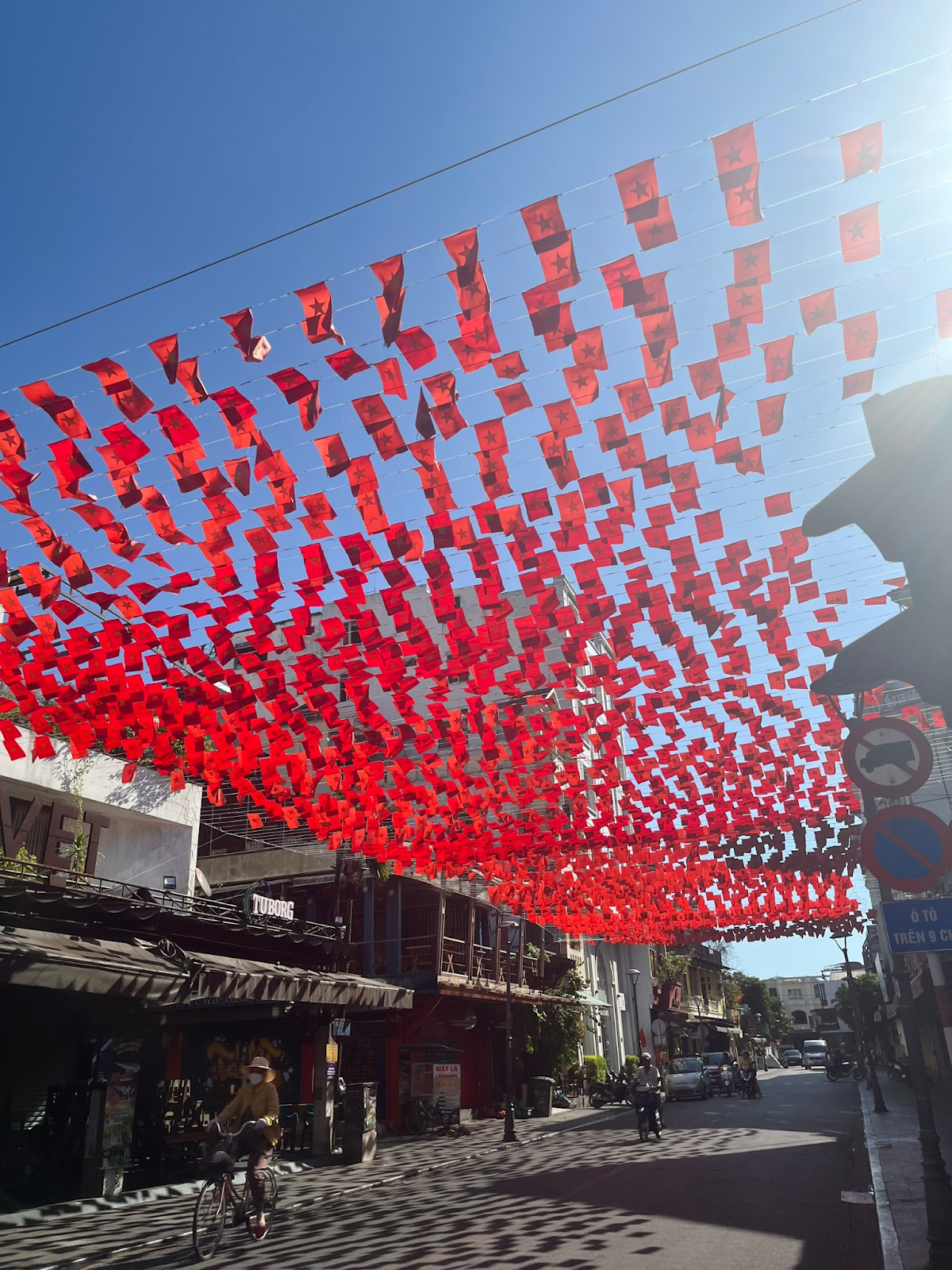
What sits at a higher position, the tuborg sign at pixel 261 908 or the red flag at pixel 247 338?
the red flag at pixel 247 338

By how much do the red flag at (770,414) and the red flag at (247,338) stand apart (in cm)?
360

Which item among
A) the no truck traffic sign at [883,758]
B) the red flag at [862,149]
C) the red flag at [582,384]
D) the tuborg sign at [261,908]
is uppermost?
the red flag at [862,149]

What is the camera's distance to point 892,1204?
913 centimetres

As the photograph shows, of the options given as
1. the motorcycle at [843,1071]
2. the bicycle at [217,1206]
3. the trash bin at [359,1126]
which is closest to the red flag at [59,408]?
the bicycle at [217,1206]

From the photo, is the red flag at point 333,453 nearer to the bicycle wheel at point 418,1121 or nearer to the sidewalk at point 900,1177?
the sidewalk at point 900,1177

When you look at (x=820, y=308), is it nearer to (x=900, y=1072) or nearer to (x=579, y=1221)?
(x=579, y=1221)

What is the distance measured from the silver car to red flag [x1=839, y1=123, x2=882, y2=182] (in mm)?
33237

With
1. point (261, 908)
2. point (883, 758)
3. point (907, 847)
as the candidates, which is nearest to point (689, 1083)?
point (261, 908)

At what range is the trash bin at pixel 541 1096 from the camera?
26.7m

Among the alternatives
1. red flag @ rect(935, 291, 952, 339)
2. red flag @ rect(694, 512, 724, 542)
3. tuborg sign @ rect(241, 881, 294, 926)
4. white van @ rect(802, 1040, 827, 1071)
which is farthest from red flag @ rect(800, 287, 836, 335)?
white van @ rect(802, 1040, 827, 1071)

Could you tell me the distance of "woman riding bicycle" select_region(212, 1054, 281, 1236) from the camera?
8961 mm

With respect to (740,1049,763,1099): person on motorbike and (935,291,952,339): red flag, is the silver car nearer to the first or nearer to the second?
(740,1049,763,1099): person on motorbike

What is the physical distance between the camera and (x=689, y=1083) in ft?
102

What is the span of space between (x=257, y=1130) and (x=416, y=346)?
824 centimetres
